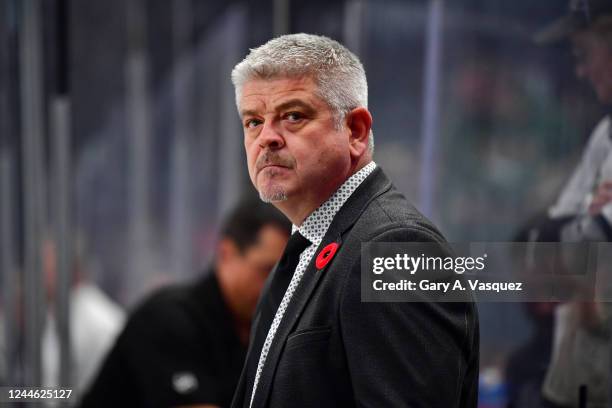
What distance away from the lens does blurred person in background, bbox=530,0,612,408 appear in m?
→ 1.77

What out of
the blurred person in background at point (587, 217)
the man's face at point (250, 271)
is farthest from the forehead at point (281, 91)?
the man's face at point (250, 271)

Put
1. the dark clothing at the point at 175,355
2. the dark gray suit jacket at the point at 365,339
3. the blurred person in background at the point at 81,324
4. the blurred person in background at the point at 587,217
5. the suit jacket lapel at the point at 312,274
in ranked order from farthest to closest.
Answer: the blurred person in background at the point at 81,324 < the dark clothing at the point at 175,355 < the blurred person in background at the point at 587,217 < the suit jacket lapel at the point at 312,274 < the dark gray suit jacket at the point at 365,339

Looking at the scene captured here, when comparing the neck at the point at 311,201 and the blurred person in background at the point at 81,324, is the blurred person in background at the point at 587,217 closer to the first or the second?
the neck at the point at 311,201

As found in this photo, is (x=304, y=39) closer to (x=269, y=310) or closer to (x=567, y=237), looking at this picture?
(x=269, y=310)

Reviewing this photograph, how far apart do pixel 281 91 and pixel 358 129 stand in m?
0.14

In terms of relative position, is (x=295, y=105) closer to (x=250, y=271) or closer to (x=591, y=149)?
(x=591, y=149)

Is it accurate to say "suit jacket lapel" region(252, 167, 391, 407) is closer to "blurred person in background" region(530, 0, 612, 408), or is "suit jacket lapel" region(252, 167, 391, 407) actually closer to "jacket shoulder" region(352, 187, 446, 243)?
"jacket shoulder" region(352, 187, 446, 243)

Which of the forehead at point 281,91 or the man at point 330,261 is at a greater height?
the forehead at point 281,91

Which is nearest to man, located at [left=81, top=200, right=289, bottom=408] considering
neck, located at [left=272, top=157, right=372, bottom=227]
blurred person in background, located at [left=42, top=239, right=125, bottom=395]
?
blurred person in background, located at [left=42, top=239, right=125, bottom=395]

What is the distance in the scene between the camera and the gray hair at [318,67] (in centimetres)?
136

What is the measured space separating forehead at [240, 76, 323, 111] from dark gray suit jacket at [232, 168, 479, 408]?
0.59 feet

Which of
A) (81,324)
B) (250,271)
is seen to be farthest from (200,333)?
(81,324)

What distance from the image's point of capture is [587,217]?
1.78 m

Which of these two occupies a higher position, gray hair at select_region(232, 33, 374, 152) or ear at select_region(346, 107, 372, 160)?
gray hair at select_region(232, 33, 374, 152)
